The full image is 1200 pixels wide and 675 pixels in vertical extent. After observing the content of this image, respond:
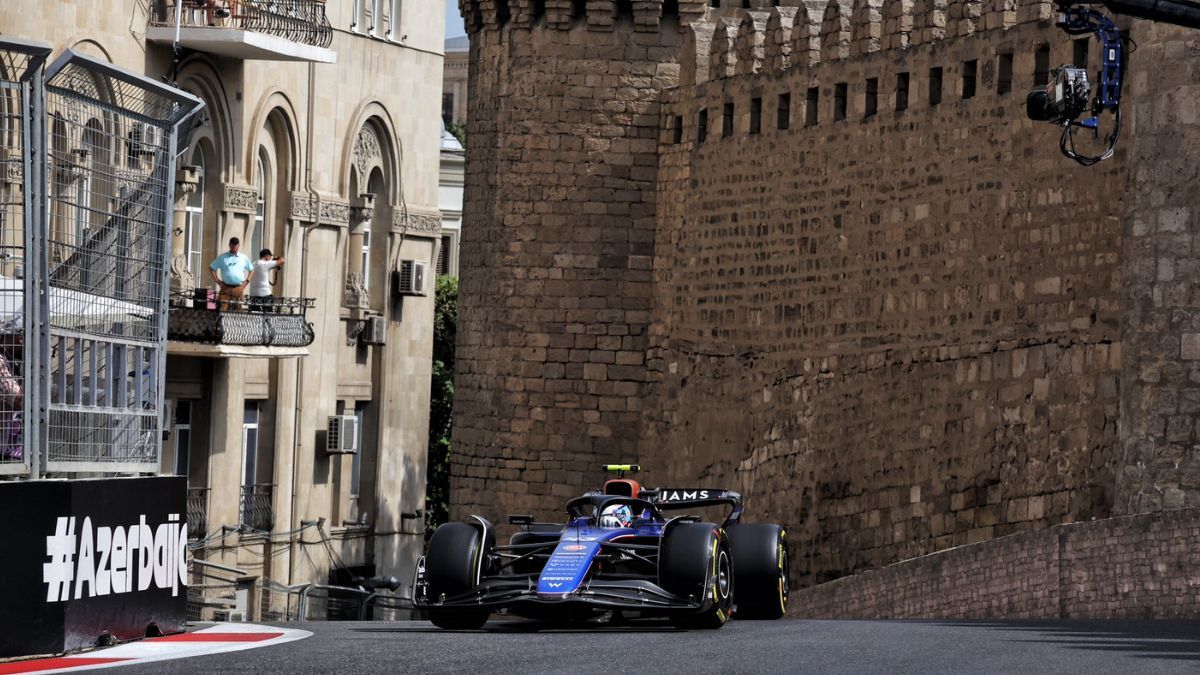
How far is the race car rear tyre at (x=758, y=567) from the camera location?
15.3m

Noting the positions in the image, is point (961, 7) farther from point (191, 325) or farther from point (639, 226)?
point (191, 325)

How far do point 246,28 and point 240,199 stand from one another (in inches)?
72.0

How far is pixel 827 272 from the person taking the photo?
2519 centimetres

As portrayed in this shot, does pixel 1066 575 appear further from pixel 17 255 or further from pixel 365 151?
pixel 365 151

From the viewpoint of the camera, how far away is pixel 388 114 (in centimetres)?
3366

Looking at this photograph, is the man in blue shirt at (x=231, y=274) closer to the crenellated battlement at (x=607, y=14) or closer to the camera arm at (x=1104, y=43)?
the crenellated battlement at (x=607, y=14)

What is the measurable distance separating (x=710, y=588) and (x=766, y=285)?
494 inches

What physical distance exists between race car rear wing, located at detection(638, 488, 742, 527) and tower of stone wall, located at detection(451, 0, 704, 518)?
11707 mm

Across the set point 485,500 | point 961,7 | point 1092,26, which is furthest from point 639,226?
point 1092,26

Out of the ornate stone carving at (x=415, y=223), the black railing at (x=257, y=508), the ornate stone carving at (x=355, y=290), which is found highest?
the ornate stone carving at (x=415, y=223)

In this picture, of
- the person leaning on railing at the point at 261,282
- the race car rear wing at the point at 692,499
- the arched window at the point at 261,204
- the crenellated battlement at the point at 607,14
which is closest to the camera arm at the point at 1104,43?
the race car rear wing at the point at 692,499

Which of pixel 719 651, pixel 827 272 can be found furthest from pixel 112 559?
pixel 827 272

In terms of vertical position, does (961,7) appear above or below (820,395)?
above

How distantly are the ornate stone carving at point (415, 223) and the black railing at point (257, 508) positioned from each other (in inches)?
183
